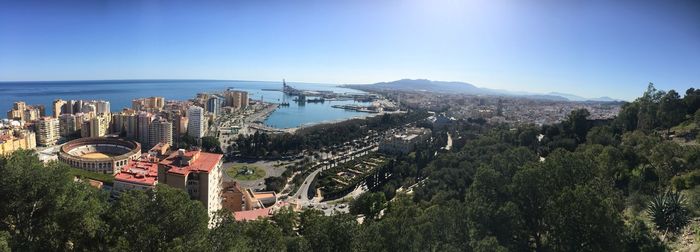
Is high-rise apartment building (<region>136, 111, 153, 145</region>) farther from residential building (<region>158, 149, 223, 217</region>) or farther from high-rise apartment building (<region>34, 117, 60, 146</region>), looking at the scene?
residential building (<region>158, 149, 223, 217</region>)

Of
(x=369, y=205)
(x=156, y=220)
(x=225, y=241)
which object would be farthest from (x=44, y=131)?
(x=225, y=241)

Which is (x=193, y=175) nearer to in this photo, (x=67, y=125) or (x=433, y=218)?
(x=433, y=218)

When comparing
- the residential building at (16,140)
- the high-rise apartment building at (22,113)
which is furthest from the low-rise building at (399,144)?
the high-rise apartment building at (22,113)

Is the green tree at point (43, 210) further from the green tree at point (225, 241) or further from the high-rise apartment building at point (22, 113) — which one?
the high-rise apartment building at point (22, 113)

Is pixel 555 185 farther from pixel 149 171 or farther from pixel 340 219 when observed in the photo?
pixel 149 171

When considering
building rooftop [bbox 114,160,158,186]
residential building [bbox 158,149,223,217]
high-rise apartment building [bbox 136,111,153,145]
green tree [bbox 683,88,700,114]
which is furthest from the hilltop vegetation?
high-rise apartment building [bbox 136,111,153,145]

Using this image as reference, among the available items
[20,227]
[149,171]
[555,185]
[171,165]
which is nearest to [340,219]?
[555,185]
